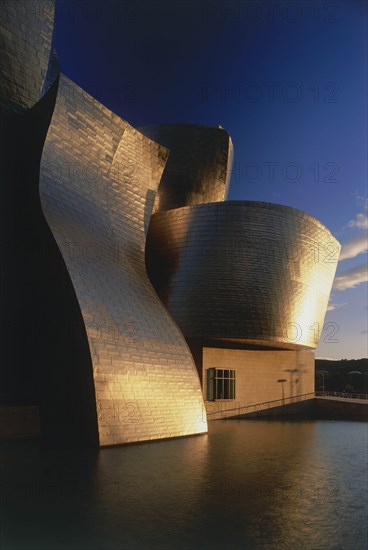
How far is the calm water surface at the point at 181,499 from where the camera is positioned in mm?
5086

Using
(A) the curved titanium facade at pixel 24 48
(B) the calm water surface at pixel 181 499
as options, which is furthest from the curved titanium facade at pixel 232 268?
(B) the calm water surface at pixel 181 499

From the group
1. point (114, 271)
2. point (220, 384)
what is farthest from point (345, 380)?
point (114, 271)

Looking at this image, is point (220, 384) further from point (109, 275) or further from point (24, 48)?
point (24, 48)

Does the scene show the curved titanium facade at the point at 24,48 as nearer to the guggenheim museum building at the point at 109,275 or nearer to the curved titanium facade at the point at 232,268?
the guggenheim museum building at the point at 109,275

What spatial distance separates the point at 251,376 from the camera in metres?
24.8

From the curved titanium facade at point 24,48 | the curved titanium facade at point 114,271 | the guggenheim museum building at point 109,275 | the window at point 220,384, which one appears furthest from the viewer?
the window at point 220,384

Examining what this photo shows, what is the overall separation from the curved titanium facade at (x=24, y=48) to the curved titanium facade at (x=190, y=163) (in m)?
10.1

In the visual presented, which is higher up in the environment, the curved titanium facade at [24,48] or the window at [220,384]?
the curved titanium facade at [24,48]

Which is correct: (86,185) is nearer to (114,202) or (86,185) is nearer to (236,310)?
(114,202)

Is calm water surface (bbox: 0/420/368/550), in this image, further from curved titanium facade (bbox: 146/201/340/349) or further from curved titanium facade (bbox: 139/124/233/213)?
curved titanium facade (bbox: 139/124/233/213)

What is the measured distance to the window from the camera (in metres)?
22.2

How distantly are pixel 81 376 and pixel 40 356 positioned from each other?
2.20 meters

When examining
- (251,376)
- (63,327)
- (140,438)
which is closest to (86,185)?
(63,327)

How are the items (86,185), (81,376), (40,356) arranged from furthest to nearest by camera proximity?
(86,185) → (40,356) → (81,376)
